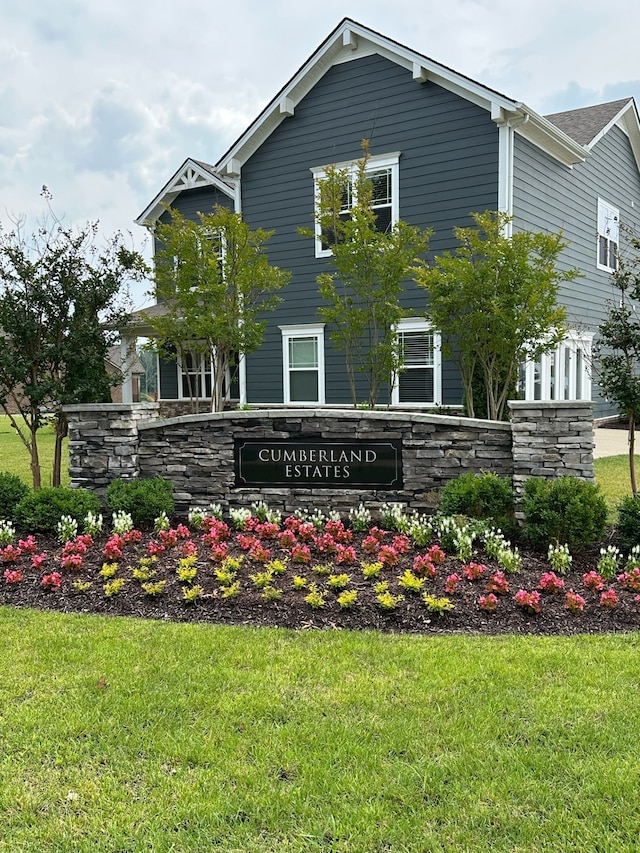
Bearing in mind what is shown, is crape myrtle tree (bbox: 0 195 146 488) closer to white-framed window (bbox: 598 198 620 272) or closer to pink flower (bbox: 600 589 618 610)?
pink flower (bbox: 600 589 618 610)

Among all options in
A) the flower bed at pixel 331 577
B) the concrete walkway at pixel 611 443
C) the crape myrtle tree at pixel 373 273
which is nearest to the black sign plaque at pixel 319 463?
the flower bed at pixel 331 577

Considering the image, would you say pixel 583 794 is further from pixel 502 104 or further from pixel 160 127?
pixel 160 127

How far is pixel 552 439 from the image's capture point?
634cm

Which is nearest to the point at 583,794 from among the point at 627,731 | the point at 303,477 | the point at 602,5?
the point at 627,731

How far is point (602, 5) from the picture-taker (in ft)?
33.9

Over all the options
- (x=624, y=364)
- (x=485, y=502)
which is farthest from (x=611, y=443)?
(x=485, y=502)

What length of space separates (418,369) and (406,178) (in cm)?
379

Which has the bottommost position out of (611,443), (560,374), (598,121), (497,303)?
(611,443)

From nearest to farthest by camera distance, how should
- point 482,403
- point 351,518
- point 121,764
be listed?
point 121,764
point 351,518
point 482,403

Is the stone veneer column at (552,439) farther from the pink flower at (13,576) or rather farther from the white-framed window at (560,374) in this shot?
the white-framed window at (560,374)

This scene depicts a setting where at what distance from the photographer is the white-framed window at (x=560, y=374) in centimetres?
1276

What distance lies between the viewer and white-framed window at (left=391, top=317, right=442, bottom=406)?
12.5m

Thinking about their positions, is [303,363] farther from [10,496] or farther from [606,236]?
[606,236]

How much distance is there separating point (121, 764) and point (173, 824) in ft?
1.62
